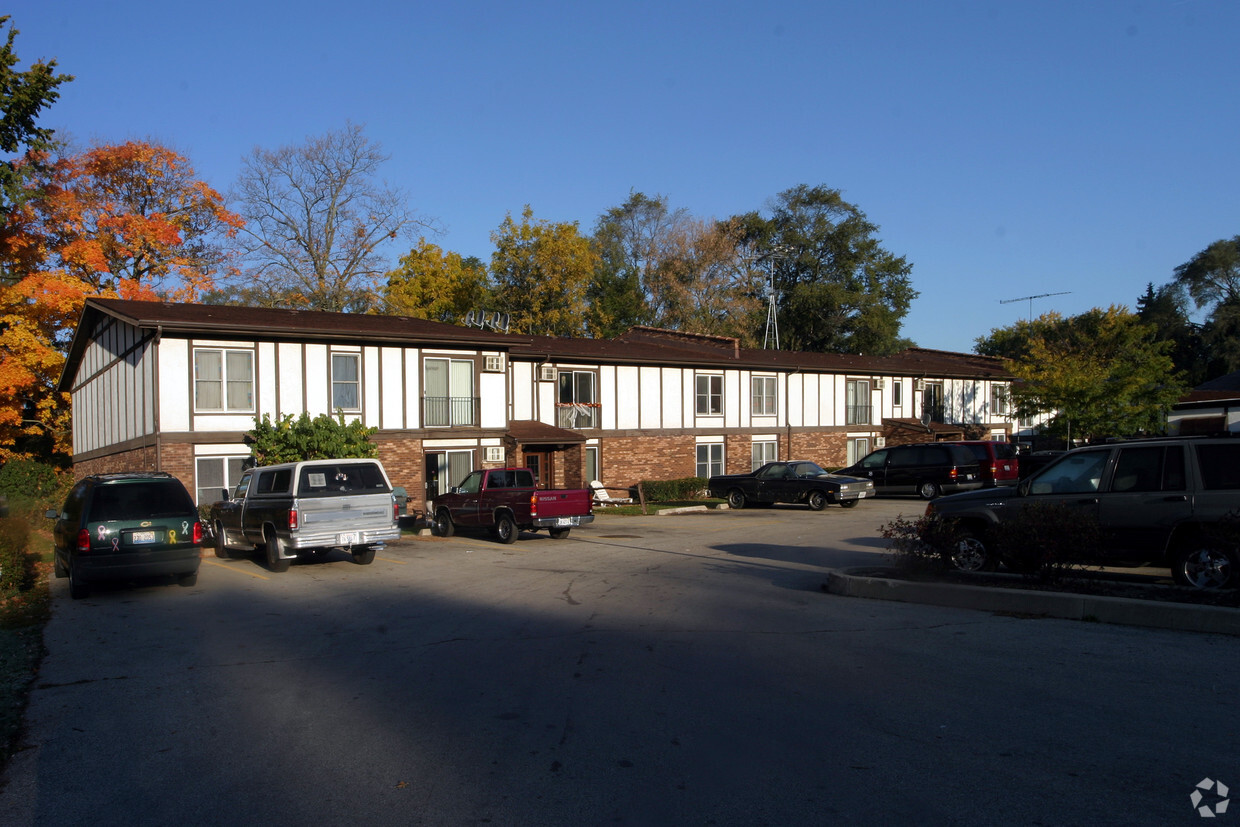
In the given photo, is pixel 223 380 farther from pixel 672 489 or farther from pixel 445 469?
pixel 672 489

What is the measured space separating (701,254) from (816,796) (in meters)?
53.4

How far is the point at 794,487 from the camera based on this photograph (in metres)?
28.1

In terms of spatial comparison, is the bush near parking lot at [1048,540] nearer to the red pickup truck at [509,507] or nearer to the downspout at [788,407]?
the red pickup truck at [509,507]

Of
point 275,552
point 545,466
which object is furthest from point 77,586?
point 545,466

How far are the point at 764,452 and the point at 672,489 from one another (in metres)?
8.66

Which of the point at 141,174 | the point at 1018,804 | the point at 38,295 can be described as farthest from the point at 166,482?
the point at 141,174

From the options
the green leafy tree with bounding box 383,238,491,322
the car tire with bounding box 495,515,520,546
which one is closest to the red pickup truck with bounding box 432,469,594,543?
the car tire with bounding box 495,515,520,546

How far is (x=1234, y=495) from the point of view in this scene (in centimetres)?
1014

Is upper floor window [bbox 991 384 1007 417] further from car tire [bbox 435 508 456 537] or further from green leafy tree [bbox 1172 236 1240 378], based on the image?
car tire [bbox 435 508 456 537]

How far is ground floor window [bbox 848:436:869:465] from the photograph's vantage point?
42188 mm

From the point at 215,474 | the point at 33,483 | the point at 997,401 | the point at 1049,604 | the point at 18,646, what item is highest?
the point at 997,401

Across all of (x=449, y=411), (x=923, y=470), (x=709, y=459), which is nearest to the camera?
(x=449, y=411)

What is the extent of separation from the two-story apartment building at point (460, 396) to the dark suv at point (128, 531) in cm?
972

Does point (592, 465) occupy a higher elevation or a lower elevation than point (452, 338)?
lower
